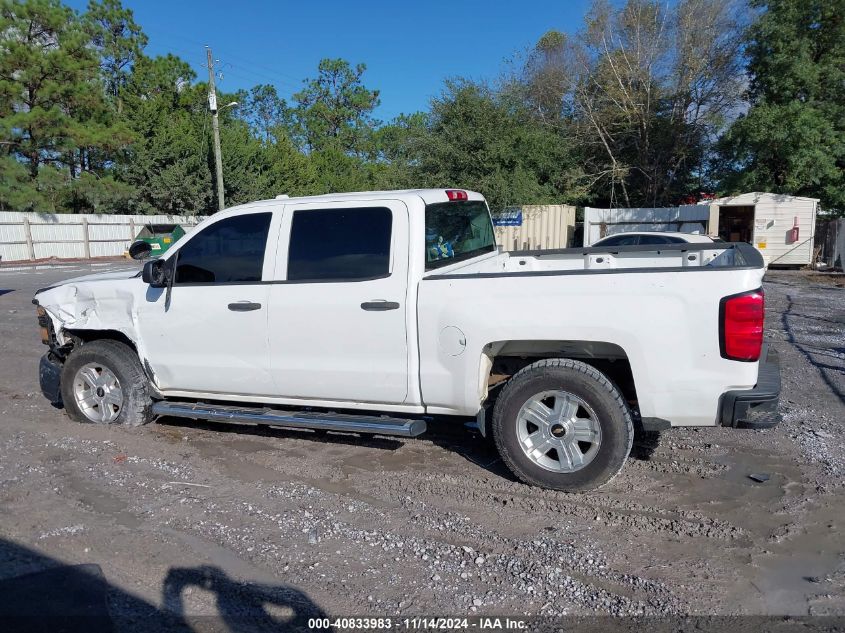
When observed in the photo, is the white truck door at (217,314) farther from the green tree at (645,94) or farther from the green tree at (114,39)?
the green tree at (114,39)

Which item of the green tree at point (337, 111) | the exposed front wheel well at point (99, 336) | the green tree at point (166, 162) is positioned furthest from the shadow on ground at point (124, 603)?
the green tree at point (337, 111)

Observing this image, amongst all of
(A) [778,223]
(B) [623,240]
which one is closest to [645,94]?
(A) [778,223]

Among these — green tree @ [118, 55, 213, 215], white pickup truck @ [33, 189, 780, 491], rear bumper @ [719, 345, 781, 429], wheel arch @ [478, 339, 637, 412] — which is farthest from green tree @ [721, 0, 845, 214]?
green tree @ [118, 55, 213, 215]

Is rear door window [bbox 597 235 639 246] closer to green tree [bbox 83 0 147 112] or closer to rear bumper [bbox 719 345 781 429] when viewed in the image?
rear bumper [bbox 719 345 781 429]

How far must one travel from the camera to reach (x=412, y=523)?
4.26 meters

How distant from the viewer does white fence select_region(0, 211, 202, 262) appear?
30.1 m

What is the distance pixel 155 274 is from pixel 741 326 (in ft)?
14.2

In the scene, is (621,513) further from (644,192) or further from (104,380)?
(644,192)

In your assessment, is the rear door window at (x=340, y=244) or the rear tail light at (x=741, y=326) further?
the rear door window at (x=340, y=244)

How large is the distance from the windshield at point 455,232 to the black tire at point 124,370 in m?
2.83

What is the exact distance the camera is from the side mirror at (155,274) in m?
5.51

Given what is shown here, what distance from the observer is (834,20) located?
22.8m

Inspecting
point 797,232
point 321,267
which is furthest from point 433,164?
point 321,267

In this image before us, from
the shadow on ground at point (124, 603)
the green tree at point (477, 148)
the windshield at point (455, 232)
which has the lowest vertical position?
the shadow on ground at point (124, 603)
